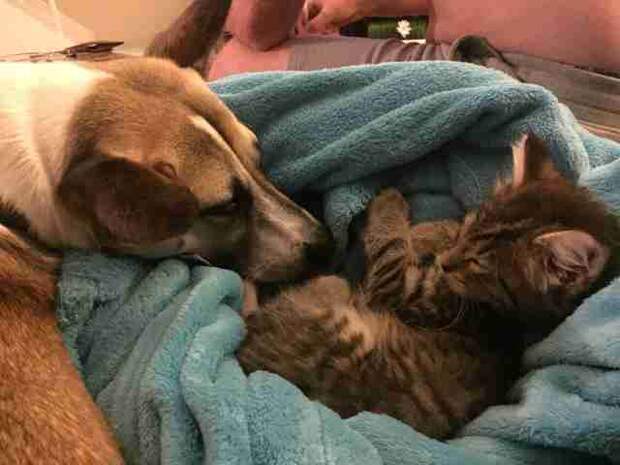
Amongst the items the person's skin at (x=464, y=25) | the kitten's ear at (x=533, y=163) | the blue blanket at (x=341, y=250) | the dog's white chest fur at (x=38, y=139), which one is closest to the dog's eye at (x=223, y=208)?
the blue blanket at (x=341, y=250)

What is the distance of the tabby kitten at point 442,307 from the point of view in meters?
1.27

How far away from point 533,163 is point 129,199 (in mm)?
730

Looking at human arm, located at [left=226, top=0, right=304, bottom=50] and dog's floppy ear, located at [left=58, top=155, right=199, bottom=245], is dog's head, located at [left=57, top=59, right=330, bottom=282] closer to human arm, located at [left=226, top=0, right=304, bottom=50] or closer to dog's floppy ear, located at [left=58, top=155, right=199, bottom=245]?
dog's floppy ear, located at [left=58, top=155, right=199, bottom=245]

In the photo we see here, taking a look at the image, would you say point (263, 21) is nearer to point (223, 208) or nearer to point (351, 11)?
point (351, 11)

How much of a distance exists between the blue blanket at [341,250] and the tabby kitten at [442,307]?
59 mm

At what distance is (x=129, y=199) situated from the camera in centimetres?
124

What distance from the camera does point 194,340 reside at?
1.23 meters

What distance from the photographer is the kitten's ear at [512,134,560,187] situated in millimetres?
1430

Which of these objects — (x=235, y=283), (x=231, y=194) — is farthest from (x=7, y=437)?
(x=231, y=194)

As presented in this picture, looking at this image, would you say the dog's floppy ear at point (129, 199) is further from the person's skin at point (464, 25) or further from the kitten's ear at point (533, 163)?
the person's skin at point (464, 25)

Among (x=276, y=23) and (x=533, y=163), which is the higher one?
(x=533, y=163)

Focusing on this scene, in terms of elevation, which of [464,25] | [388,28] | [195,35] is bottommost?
[388,28]

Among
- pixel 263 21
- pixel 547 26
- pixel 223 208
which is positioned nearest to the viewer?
pixel 223 208

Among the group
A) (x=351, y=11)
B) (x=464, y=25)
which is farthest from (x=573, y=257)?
(x=351, y=11)
